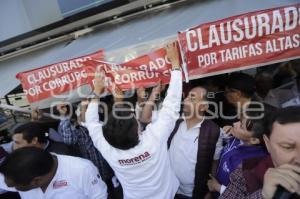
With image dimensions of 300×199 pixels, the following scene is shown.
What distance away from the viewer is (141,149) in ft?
6.77

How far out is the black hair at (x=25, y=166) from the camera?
1970 millimetres

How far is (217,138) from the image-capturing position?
2.42 m

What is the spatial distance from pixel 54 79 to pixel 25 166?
1561 millimetres

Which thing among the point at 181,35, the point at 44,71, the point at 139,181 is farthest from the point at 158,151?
the point at 44,71

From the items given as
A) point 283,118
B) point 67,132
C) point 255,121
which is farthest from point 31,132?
point 283,118

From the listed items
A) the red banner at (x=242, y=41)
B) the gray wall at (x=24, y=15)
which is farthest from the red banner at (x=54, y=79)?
the gray wall at (x=24, y=15)

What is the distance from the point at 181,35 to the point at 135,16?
2.28 metres

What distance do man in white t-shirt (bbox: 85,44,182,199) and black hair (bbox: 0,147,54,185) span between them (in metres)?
0.44

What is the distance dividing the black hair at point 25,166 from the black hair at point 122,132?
0.49 meters

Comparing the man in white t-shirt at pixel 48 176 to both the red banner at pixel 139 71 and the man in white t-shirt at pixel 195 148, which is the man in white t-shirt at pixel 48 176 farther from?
the red banner at pixel 139 71

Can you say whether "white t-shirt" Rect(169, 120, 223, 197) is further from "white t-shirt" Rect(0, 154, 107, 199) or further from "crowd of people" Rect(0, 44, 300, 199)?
"white t-shirt" Rect(0, 154, 107, 199)

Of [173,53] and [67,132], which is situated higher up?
[173,53]

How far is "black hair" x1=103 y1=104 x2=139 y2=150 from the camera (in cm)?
198

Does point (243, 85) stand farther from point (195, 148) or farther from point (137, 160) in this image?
point (137, 160)
